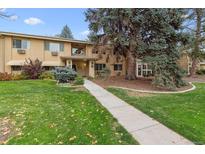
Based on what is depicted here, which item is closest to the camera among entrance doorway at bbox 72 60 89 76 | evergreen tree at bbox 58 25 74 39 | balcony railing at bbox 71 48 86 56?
entrance doorway at bbox 72 60 89 76

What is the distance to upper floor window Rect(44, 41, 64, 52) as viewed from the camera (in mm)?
24833

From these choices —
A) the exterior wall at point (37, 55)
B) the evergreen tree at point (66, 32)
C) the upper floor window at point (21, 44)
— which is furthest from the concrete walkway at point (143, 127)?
the evergreen tree at point (66, 32)

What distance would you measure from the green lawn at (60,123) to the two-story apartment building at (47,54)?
13.6 metres

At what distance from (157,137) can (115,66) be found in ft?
79.0

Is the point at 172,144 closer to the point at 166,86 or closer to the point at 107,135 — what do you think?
the point at 107,135

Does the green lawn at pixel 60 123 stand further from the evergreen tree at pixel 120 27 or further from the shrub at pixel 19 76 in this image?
the shrub at pixel 19 76

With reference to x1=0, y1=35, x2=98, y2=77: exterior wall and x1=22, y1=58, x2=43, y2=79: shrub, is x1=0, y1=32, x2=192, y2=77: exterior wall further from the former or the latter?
x1=22, y1=58, x2=43, y2=79: shrub

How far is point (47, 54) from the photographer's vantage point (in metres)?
24.9

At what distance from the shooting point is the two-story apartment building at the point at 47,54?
73.4ft

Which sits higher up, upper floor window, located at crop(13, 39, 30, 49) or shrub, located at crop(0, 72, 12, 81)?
upper floor window, located at crop(13, 39, 30, 49)

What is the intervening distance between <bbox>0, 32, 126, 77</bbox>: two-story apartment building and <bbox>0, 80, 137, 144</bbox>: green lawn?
13.6m

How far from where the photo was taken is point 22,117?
7.61 metres

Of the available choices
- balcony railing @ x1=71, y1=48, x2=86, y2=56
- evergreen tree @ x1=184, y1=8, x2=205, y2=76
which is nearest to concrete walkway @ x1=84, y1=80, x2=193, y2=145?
balcony railing @ x1=71, y1=48, x2=86, y2=56
